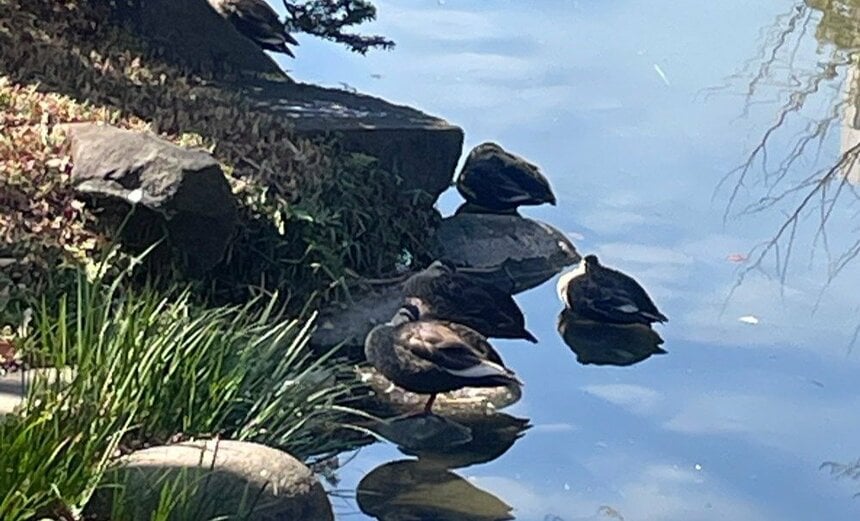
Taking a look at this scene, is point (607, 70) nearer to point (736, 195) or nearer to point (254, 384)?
point (736, 195)

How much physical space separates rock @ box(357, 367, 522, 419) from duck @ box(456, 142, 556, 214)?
2.21m

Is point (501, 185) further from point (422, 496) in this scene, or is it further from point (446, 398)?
point (422, 496)

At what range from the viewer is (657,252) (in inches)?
275

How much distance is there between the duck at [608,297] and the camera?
6.07 m

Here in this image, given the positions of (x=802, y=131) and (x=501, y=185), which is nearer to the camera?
(x=501, y=185)

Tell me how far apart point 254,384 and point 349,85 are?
194 inches

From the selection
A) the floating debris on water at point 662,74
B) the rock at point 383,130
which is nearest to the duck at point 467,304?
the rock at point 383,130

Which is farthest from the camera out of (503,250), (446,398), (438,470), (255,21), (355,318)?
(255,21)

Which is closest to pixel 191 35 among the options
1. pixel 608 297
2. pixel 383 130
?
pixel 383 130

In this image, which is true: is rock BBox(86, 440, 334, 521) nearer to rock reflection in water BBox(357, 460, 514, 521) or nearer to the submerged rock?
rock reflection in water BBox(357, 460, 514, 521)

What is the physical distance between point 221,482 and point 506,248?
3840 mm

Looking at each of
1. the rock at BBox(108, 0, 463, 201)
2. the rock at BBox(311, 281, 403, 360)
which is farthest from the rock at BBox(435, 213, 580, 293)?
the rock at BBox(311, 281, 403, 360)

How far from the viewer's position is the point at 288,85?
7.81 m

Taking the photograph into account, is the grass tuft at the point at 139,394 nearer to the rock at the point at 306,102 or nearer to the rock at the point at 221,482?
the rock at the point at 221,482
